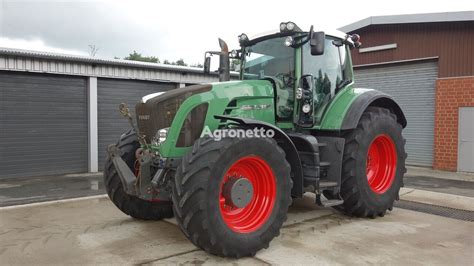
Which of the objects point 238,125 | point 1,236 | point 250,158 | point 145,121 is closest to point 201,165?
point 250,158

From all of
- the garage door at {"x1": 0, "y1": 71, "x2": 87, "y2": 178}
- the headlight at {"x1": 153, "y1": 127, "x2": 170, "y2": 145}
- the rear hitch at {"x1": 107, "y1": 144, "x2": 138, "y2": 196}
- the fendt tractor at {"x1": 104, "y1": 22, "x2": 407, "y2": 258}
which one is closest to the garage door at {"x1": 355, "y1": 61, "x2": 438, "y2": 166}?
the fendt tractor at {"x1": 104, "y1": 22, "x2": 407, "y2": 258}

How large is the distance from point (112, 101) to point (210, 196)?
8.68 m

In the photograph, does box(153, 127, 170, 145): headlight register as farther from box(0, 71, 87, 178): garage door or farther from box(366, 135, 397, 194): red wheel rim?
box(0, 71, 87, 178): garage door

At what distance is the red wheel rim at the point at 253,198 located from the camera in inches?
163

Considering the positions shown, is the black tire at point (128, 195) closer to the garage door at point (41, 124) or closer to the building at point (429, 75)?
the garage door at point (41, 124)

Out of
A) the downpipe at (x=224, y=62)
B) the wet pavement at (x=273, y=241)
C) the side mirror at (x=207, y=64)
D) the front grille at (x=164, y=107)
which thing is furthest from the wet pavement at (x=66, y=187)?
the front grille at (x=164, y=107)

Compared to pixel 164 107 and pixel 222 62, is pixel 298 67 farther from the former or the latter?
pixel 164 107

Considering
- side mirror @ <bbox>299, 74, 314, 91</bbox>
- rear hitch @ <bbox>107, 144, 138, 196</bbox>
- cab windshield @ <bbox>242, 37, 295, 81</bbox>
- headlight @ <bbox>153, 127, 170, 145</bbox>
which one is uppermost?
cab windshield @ <bbox>242, 37, 295, 81</bbox>

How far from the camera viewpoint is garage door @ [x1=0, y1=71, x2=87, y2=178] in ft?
32.3

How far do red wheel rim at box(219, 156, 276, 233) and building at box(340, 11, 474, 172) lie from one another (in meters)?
8.14

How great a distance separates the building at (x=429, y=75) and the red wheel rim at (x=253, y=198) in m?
8.14

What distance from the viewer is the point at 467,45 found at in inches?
400

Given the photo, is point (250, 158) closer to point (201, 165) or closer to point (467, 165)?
point (201, 165)

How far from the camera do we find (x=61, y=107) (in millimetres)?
10641
